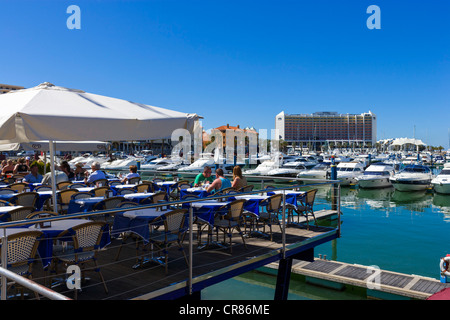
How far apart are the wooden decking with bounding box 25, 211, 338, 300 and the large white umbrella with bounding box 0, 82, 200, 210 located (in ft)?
5.47

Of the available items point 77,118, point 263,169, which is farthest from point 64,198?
point 263,169

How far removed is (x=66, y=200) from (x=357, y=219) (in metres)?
17.9

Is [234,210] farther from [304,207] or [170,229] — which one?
[304,207]

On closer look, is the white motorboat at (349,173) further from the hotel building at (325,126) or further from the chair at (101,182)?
the hotel building at (325,126)

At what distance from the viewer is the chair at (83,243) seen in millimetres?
4559

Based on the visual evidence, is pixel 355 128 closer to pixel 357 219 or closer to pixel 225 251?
pixel 357 219

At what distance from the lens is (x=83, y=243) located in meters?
4.67

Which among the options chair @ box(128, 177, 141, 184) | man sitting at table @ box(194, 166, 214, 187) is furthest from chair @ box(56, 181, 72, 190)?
man sitting at table @ box(194, 166, 214, 187)

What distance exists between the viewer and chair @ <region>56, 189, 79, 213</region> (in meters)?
8.02

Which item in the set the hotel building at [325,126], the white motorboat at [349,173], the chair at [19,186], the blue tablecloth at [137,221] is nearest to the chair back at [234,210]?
the blue tablecloth at [137,221]

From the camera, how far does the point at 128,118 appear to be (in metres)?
5.64

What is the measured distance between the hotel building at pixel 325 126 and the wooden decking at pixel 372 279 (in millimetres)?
180652
